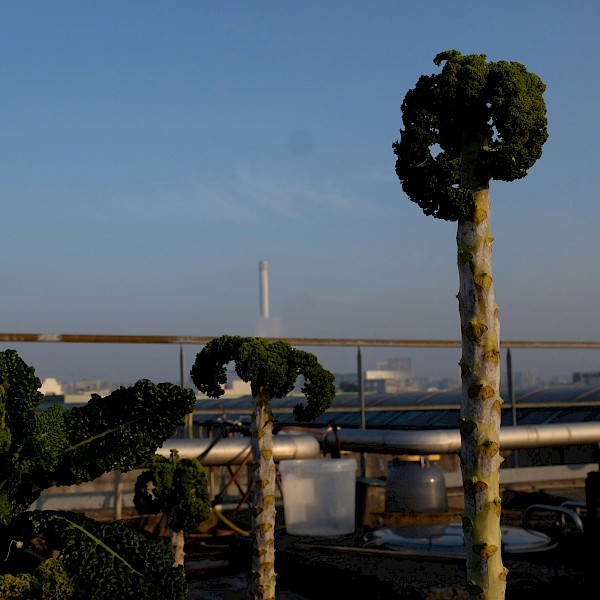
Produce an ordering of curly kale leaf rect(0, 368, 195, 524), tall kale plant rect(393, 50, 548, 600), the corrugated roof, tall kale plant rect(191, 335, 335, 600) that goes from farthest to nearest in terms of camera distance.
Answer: the corrugated roof < tall kale plant rect(191, 335, 335, 600) < curly kale leaf rect(0, 368, 195, 524) < tall kale plant rect(393, 50, 548, 600)

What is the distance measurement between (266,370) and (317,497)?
199 centimetres

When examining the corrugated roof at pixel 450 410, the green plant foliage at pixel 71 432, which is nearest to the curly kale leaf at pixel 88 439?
the green plant foliage at pixel 71 432

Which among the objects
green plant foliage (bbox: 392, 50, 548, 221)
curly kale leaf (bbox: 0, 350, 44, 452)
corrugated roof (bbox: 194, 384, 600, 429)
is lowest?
corrugated roof (bbox: 194, 384, 600, 429)

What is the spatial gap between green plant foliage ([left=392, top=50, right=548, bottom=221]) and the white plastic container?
3192mm

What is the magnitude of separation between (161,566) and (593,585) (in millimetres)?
2325

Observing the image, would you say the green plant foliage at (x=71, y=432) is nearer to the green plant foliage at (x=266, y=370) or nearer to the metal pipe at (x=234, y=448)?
the green plant foliage at (x=266, y=370)

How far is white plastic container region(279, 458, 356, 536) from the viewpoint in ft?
19.0

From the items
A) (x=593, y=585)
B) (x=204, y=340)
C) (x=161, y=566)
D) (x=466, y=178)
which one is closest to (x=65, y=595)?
(x=161, y=566)

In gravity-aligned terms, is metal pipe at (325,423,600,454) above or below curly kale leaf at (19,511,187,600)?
above

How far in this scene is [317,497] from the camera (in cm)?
583

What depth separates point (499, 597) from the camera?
2.78 meters

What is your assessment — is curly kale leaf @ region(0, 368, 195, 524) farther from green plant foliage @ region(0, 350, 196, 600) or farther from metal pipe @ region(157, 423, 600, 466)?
metal pipe @ region(157, 423, 600, 466)

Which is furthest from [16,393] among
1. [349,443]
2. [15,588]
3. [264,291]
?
[264,291]

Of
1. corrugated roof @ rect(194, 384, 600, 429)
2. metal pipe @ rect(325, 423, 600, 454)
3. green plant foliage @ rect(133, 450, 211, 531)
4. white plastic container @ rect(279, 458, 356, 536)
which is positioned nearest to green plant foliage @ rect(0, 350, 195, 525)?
green plant foliage @ rect(133, 450, 211, 531)
